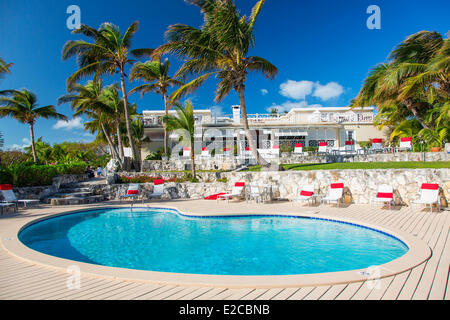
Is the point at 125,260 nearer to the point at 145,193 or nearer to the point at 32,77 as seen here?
the point at 145,193

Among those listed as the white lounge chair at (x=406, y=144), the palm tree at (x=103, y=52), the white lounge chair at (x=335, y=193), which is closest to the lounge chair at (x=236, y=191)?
the white lounge chair at (x=335, y=193)

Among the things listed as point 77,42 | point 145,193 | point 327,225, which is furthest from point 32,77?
point 327,225

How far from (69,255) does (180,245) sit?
2545 mm

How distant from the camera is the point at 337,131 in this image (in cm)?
2814

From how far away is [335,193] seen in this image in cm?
1000

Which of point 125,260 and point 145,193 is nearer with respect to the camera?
point 125,260

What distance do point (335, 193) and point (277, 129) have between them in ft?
55.8

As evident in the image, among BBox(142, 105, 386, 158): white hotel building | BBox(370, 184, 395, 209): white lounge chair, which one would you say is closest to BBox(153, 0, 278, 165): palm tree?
BBox(370, 184, 395, 209): white lounge chair

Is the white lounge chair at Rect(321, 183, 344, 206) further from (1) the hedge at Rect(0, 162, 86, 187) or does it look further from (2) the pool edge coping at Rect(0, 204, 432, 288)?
(1) the hedge at Rect(0, 162, 86, 187)

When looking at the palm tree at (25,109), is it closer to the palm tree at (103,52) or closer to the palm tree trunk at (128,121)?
the palm tree at (103,52)

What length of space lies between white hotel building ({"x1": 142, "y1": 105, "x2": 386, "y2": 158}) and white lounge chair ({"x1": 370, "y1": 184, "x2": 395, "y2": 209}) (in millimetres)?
15549

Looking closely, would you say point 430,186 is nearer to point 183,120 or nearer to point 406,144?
point 406,144

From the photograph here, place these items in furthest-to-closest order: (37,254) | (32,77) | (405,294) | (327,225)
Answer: (32,77)
(327,225)
(37,254)
(405,294)

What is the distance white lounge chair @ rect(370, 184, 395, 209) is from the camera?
895cm
